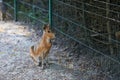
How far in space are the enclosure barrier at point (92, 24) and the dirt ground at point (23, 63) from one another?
0.49 meters

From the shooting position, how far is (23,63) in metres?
6.30

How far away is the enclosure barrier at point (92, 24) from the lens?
19.6ft

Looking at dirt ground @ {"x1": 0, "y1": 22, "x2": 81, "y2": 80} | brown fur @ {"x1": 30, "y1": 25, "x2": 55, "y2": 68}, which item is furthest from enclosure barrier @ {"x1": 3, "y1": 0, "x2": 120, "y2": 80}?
brown fur @ {"x1": 30, "y1": 25, "x2": 55, "y2": 68}

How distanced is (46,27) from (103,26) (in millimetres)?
1158

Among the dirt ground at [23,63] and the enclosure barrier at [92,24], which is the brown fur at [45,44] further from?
the enclosure barrier at [92,24]

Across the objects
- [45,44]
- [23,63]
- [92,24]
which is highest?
[92,24]

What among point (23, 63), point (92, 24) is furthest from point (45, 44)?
point (92, 24)

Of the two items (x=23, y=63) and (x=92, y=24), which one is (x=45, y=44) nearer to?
(x=23, y=63)

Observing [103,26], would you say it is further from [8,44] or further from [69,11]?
[8,44]

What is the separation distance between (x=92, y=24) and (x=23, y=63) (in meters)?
1.50

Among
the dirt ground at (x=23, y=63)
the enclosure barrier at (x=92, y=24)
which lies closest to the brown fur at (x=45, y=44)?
the dirt ground at (x=23, y=63)

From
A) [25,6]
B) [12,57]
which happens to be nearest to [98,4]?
[12,57]

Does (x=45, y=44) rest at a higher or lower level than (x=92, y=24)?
lower

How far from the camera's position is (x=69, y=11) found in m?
7.43
